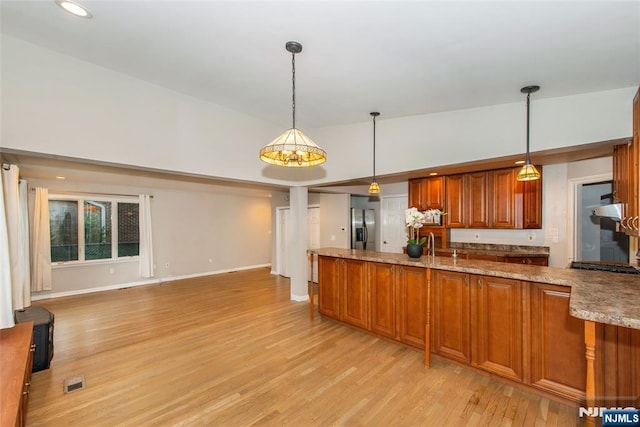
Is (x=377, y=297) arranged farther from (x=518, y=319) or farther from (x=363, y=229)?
(x=363, y=229)

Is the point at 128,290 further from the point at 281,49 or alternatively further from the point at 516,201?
the point at 516,201

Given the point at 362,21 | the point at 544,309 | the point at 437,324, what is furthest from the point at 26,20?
the point at 544,309

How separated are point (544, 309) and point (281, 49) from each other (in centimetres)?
304

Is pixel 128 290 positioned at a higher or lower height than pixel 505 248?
lower

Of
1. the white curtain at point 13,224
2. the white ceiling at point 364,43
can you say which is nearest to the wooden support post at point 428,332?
the white ceiling at point 364,43

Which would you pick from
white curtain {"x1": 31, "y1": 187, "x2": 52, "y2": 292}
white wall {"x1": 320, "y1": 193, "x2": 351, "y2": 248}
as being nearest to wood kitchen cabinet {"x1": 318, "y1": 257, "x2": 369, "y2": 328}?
white wall {"x1": 320, "y1": 193, "x2": 351, "y2": 248}

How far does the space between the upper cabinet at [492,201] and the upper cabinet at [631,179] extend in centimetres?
188

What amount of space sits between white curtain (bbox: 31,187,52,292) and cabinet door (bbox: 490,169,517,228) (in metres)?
8.37

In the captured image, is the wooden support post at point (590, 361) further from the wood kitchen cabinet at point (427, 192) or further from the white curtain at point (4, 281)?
the white curtain at point (4, 281)

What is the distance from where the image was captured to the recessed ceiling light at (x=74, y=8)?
6.19 ft

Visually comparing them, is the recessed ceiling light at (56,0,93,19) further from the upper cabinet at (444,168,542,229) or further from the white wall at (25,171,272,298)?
the upper cabinet at (444,168,542,229)

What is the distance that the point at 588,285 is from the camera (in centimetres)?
200

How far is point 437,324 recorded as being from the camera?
9.74ft

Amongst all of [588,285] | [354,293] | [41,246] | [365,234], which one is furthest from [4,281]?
[365,234]
